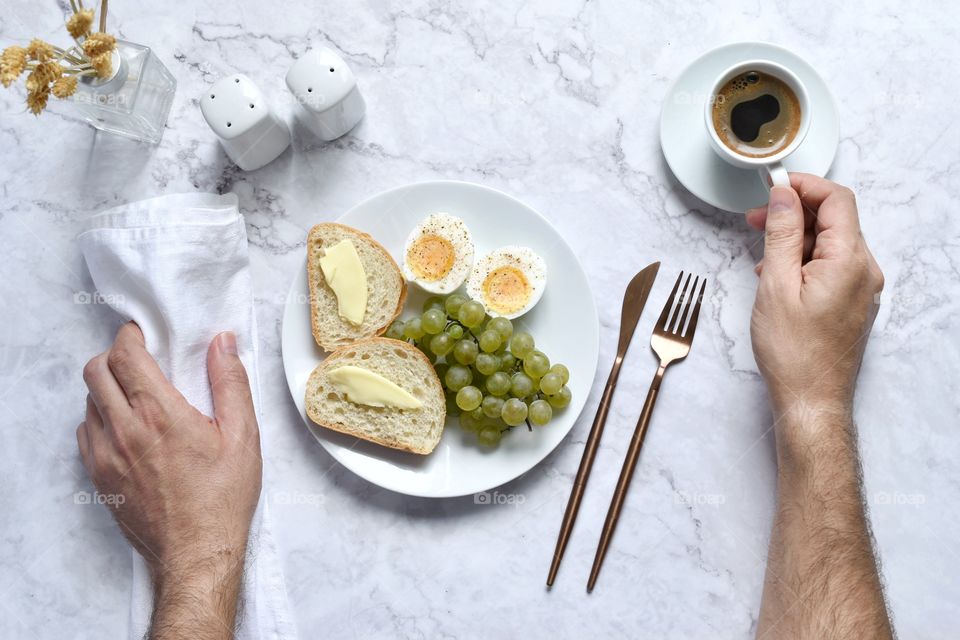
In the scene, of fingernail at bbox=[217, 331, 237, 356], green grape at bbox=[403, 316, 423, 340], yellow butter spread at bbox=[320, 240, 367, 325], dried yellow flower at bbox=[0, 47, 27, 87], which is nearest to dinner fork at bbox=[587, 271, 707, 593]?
green grape at bbox=[403, 316, 423, 340]

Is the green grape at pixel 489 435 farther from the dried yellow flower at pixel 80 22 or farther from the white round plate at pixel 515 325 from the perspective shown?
the dried yellow flower at pixel 80 22

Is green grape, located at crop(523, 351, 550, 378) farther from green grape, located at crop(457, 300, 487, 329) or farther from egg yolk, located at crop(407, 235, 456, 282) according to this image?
egg yolk, located at crop(407, 235, 456, 282)

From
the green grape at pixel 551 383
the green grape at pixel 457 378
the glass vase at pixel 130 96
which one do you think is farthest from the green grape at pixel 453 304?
the glass vase at pixel 130 96

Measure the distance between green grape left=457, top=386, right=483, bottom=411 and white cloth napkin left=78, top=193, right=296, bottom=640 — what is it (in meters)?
0.41

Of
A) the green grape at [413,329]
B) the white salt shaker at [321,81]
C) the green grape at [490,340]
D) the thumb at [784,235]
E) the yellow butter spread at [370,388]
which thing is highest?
the thumb at [784,235]

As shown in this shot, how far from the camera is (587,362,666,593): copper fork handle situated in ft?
4.87

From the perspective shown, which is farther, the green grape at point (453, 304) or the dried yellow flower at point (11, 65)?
the green grape at point (453, 304)

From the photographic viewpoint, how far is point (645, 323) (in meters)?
1.52

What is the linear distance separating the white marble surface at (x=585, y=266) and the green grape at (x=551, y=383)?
0.15m

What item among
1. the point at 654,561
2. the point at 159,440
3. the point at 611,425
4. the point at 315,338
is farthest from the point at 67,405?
the point at 654,561

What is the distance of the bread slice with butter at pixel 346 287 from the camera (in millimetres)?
1419

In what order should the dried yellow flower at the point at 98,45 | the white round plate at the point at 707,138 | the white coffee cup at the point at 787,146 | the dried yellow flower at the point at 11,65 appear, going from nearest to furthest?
1. the dried yellow flower at the point at 11,65
2. the dried yellow flower at the point at 98,45
3. the white coffee cup at the point at 787,146
4. the white round plate at the point at 707,138

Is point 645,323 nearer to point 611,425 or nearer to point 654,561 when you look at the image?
point 611,425

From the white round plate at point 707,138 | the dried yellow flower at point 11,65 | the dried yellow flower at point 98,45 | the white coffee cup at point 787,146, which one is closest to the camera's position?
the dried yellow flower at point 11,65
